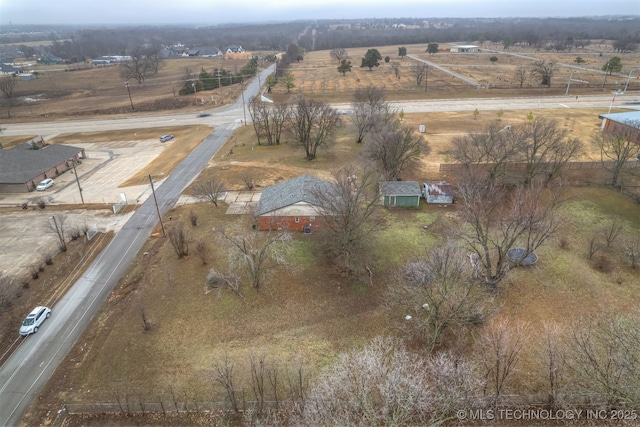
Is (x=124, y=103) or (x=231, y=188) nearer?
(x=231, y=188)

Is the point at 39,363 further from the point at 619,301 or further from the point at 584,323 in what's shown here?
the point at 619,301

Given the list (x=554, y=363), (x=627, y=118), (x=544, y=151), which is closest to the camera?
(x=554, y=363)

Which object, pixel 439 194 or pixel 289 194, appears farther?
pixel 439 194

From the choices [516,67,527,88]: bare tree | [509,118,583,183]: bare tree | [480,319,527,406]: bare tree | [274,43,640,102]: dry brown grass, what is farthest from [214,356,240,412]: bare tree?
[516,67,527,88]: bare tree

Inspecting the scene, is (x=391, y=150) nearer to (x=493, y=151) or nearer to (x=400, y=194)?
(x=400, y=194)

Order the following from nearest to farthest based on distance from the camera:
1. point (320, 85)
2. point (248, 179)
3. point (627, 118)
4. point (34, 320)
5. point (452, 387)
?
point (452, 387)
point (34, 320)
point (248, 179)
point (627, 118)
point (320, 85)

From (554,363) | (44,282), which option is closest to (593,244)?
(554,363)

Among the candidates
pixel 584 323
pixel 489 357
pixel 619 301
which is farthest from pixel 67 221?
pixel 619 301

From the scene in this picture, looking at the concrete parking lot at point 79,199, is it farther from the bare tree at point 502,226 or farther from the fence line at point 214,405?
the bare tree at point 502,226
